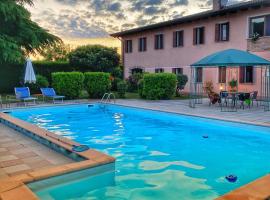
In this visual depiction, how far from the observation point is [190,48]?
23250 mm

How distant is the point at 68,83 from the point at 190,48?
9942 millimetres

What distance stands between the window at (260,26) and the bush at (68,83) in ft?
35.6

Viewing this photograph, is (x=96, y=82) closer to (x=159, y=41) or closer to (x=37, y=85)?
(x=37, y=85)

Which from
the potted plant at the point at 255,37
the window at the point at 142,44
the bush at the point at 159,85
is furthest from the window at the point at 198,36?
the window at the point at 142,44

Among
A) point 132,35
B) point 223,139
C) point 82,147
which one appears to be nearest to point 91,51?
point 132,35

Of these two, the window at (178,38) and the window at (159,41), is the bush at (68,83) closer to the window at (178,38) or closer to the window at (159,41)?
the window at (178,38)

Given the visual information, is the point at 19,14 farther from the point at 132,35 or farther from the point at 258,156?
the point at 258,156

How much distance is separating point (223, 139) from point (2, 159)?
6165 mm

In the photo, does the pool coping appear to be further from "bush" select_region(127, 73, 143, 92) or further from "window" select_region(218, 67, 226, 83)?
"bush" select_region(127, 73, 143, 92)

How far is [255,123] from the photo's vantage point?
9820 millimetres

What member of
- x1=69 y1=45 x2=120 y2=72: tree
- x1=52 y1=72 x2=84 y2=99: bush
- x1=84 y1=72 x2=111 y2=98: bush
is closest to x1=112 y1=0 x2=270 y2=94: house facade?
x1=69 y1=45 x2=120 y2=72: tree

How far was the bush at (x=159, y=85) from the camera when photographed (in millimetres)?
18109

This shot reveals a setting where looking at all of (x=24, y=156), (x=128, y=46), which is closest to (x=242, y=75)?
(x=128, y=46)

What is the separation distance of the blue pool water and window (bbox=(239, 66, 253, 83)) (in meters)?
8.64
